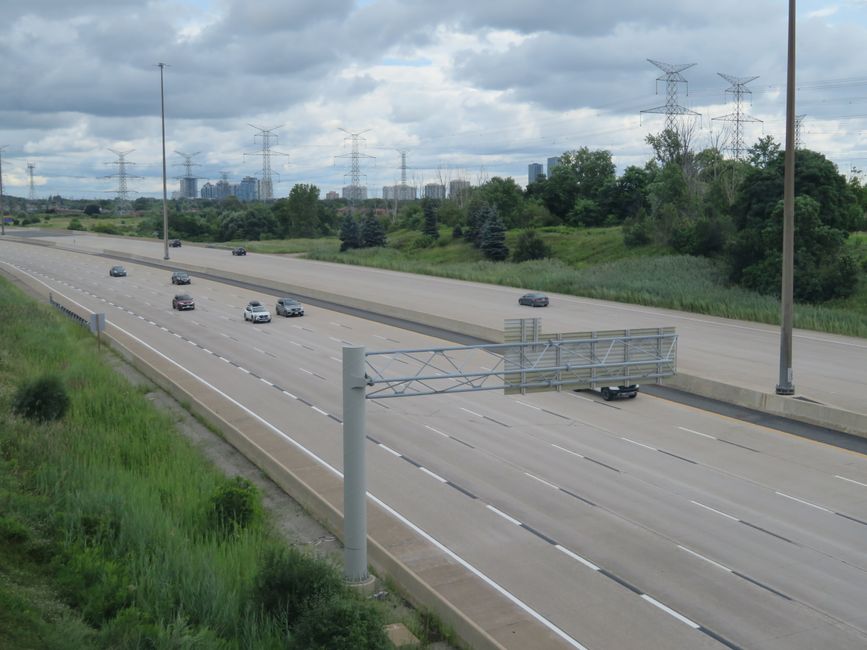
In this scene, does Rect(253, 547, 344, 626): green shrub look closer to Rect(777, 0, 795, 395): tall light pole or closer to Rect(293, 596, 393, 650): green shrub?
Rect(293, 596, 393, 650): green shrub

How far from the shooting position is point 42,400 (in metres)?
28.2

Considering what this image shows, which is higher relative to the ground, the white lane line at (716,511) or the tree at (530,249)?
the tree at (530,249)

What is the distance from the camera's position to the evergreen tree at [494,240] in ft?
347

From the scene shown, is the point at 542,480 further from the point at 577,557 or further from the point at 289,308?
the point at 289,308

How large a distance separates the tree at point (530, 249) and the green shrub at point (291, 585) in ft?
284

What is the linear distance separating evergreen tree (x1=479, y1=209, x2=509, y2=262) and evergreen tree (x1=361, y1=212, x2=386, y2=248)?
74.9 feet

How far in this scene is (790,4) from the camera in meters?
30.8

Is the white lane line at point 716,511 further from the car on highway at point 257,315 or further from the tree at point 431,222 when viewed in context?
the tree at point 431,222

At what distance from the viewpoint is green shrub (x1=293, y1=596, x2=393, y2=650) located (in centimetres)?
1276

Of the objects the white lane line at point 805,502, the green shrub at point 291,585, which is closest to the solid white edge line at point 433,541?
the green shrub at point 291,585

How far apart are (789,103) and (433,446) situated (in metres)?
16.5

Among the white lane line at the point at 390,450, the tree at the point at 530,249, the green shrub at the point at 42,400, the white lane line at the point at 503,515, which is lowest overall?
the white lane line at the point at 503,515

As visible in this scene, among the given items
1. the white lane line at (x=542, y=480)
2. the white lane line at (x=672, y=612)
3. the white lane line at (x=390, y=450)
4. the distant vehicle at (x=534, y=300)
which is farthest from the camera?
the distant vehicle at (x=534, y=300)

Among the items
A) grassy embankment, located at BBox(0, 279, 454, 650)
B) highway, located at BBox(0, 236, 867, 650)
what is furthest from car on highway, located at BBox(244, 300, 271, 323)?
grassy embankment, located at BBox(0, 279, 454, 650)
